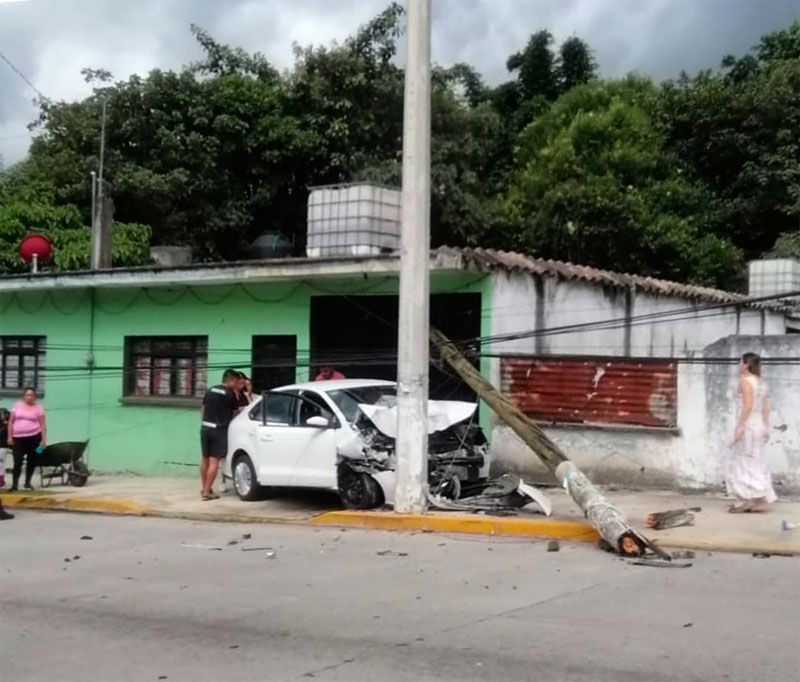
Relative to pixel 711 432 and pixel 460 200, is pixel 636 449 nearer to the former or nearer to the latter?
pixel 711 432

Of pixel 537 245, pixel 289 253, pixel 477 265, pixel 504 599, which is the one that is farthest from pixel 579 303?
pixel 537 245

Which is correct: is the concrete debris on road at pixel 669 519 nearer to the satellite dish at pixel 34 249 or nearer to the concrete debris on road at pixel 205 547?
the concrete debris on road at pixel 205 547

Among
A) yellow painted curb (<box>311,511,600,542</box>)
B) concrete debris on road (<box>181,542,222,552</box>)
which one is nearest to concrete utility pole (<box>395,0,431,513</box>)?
yellow painted curb (<box>311,511,600,542</box>)

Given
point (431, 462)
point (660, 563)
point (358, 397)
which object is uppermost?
point (358, 397)

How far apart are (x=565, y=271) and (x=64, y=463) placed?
8432 mm

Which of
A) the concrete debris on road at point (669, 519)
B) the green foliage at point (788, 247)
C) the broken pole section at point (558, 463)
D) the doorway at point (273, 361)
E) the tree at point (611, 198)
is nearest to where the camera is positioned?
the broken pole section at point (558, 463)

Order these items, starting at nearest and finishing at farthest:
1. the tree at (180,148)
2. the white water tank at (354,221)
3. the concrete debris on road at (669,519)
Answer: the concrete debris on road at (669,519), the white water tank at (354,221), the tree at (180,148)

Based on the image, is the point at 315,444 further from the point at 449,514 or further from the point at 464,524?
the point at 464,524

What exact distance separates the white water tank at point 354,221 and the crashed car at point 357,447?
2933 millimetres

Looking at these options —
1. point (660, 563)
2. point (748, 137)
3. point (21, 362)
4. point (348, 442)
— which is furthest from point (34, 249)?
point (748, 137)

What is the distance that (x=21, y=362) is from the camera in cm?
2231

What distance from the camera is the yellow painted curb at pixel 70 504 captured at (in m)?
15.7

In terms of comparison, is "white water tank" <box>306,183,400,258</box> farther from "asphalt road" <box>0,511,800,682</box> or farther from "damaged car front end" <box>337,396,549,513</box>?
"asphalt road" <box>0,511,800,682</box>

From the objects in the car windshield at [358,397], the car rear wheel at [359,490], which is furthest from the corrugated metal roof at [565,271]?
the car rear wheel at [359,490]
